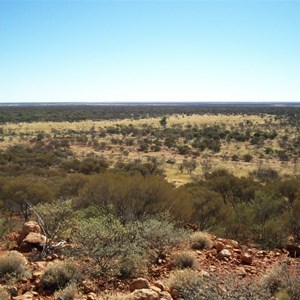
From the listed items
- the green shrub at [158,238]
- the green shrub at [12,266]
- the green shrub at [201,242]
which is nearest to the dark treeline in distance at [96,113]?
the green shrub at [201,242]

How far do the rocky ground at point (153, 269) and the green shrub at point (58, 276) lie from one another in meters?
0.19

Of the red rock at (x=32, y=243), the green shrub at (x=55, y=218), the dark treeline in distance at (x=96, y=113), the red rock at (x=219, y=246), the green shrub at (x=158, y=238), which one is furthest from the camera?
the dark treeline in distance at (x=96, y=113)

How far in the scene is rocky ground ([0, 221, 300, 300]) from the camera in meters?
7.62

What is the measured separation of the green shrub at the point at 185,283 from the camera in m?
7.08

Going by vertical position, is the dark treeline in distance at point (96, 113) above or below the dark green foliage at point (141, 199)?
above

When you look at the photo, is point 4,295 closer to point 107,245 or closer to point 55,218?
point 107,245

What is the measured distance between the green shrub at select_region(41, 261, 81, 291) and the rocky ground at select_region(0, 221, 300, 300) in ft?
0.62

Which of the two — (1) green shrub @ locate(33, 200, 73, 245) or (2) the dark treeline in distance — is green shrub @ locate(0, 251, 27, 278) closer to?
(1) green shrub @ locate(33, 200, 73, 245)

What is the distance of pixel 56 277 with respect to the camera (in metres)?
8.09

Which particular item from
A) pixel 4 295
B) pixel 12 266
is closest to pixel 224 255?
pixel 12 266

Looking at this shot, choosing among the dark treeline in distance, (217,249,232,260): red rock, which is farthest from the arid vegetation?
the dark treeline in distance

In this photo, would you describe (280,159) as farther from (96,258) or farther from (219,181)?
(96,258)

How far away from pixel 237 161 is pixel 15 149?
73.0 feet

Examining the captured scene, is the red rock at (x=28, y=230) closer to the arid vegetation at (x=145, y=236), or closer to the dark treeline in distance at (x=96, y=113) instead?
the arid vegetation at (x=145, y=236)
